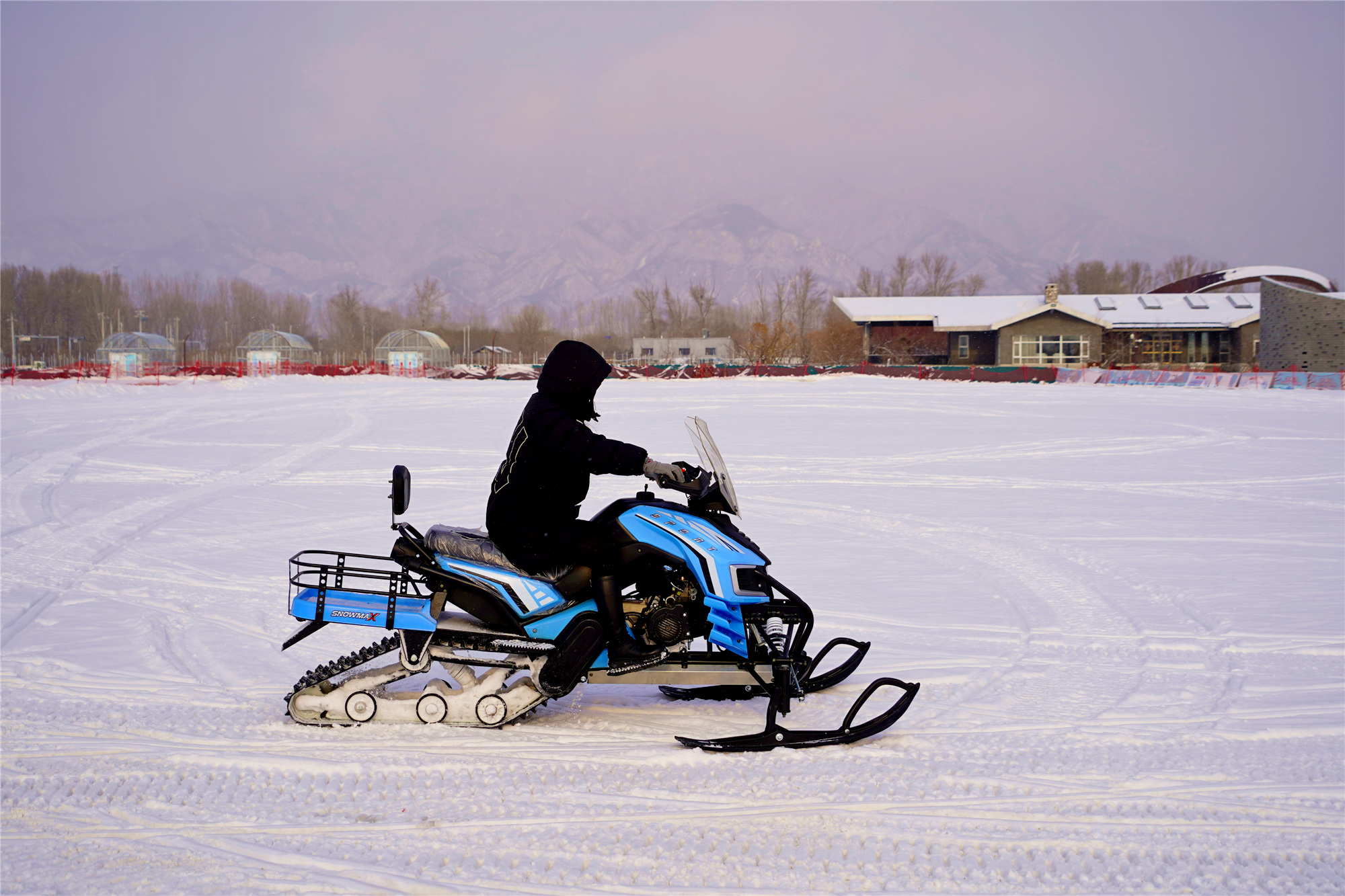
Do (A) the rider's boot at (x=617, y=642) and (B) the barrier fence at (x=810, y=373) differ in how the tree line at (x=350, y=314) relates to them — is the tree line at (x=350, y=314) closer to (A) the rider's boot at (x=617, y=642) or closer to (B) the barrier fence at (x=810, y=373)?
(B) the barrier fence at (x=810, y=373)

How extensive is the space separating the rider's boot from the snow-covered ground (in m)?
0.33

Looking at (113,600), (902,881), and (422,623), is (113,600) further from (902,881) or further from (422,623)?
(902,881)

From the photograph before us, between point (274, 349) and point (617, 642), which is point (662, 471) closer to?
point (617, 642)

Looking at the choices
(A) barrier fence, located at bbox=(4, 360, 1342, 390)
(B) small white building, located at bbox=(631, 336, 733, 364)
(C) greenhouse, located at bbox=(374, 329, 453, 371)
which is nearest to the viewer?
(A) barrier fence, located at bbox=(4, 360, 1342, 390)

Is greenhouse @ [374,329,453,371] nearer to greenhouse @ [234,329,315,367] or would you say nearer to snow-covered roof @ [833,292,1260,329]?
greenhouse @ [234,329,315,367]

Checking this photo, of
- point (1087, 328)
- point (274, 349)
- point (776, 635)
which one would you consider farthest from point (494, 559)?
point (274, 349)

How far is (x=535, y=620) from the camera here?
4215mm

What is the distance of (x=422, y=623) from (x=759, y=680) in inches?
62.4

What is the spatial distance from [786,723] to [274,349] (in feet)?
269

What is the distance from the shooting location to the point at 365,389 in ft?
107

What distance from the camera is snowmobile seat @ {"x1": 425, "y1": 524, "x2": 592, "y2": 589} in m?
4.19

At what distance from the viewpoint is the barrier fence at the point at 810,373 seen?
32938 mm

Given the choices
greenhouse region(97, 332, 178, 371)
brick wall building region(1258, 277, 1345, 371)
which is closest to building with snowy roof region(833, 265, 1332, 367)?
brick wall building region(1258, 277, 1345, 371)

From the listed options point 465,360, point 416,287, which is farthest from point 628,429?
point 416,287
